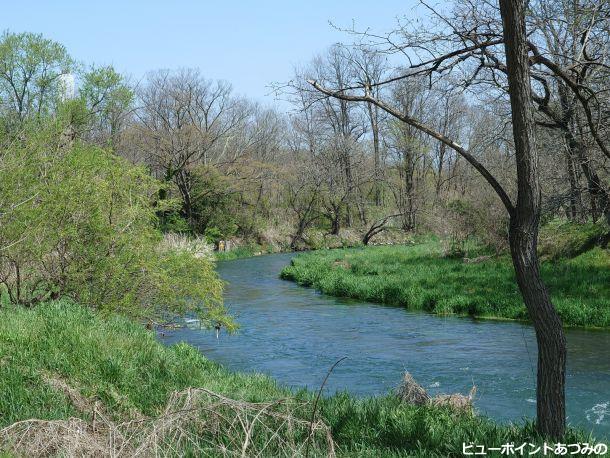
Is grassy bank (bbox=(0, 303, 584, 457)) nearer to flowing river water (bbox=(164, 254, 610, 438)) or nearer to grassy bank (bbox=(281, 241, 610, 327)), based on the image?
flowing river water (bbox=(164, 254, 610, 438))

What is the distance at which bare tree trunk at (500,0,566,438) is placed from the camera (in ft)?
17.5

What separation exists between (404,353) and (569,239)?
10329 millimetres

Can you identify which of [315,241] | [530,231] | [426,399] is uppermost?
[530,231]

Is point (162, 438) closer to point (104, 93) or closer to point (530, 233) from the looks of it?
point (530, 233)

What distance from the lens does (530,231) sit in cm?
537

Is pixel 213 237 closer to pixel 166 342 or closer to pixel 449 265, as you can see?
pixel 449 265

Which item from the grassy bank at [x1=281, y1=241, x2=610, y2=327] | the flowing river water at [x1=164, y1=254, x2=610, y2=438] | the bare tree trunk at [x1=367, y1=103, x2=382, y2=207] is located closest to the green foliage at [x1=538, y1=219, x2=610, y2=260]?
the grassy bank at [x1=281, y1=241, x2=610, y2=327]

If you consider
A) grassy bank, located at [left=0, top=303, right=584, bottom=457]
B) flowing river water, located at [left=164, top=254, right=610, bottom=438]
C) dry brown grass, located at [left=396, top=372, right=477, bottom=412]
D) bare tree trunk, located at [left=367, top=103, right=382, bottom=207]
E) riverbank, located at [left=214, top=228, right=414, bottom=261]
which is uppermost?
bare tree trunk, located at [left=367, top=103, right=382, bottom=207]

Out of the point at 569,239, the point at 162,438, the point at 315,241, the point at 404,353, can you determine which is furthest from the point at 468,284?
the point at 315,241

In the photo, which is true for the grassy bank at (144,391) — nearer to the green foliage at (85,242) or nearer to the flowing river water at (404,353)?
the green foliage at (85,242)

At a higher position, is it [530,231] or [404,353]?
[530,231]

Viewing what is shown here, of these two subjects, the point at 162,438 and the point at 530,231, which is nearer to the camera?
the point at 162,438

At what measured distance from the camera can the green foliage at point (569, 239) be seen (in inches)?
810

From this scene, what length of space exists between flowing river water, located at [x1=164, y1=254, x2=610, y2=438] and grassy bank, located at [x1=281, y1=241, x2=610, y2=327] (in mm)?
666
